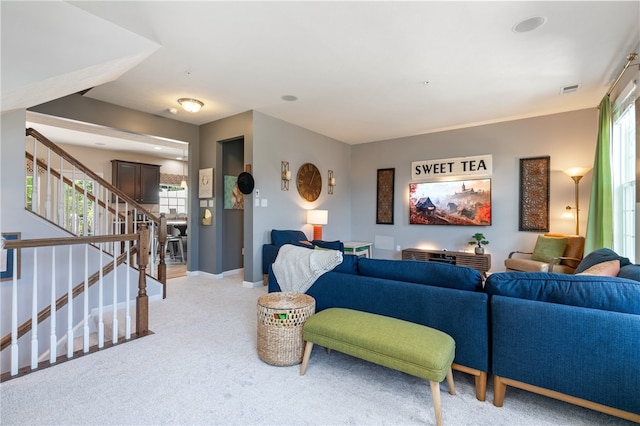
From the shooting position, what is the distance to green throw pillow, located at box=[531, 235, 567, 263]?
4.22 m

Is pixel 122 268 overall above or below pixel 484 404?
above

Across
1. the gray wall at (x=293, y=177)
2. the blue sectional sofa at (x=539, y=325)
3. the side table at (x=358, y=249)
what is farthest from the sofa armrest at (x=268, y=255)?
the blue sectional sofa at (x=539, y=325)

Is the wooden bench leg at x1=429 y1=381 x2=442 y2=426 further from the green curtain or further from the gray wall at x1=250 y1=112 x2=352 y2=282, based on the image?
the gray wall at x1=250 y1=112 x2=352 y2=282

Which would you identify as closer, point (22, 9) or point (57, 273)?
point (22, 9)

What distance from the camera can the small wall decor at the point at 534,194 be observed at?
A: 4727mm

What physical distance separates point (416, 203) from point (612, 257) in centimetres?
362

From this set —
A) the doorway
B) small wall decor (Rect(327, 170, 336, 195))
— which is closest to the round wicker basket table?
the doorway

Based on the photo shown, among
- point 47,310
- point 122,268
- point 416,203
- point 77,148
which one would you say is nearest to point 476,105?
point 416,203

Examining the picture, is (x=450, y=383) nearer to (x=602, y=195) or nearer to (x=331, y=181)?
(x=602, y=195)

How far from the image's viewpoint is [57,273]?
320 centimetres

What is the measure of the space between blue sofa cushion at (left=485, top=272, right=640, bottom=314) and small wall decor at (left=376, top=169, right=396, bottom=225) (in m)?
4.47

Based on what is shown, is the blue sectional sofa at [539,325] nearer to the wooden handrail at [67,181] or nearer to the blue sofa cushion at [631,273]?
the blue sofa cushion at [631,273]

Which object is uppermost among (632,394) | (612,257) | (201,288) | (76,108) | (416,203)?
(76,108)

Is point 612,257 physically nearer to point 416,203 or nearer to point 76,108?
point 416,203
